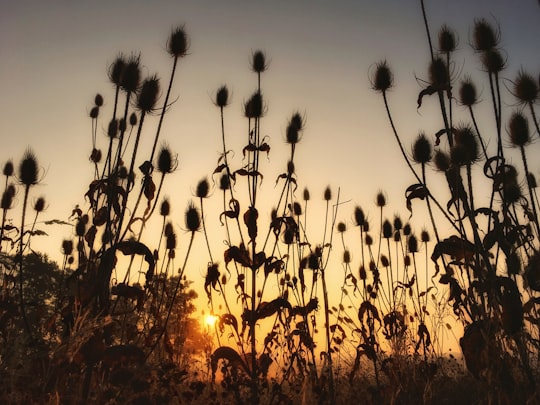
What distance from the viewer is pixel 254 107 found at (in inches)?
219

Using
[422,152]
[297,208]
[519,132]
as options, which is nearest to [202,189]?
[297,208]

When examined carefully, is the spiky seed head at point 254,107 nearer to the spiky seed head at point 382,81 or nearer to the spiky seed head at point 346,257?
the spiky seed head at point 382,81

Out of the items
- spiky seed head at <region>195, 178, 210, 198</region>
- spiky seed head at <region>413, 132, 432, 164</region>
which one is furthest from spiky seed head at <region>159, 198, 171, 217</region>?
spiky seed head at <region>413, 132, 432, 164</region>

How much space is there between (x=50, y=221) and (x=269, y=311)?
2.51 metres

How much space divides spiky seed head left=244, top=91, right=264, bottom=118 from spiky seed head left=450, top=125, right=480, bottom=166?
225 cm

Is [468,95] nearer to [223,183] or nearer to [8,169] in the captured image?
[223,183]

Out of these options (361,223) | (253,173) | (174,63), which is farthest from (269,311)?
(361,223)

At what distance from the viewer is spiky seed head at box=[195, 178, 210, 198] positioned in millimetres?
6570

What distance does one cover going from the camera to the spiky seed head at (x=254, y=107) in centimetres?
557

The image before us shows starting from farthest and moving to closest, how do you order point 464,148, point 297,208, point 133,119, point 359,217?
point 359,217 → point 297,208 → point 133,119 → point 464,148

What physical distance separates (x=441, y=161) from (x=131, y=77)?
346 centimetres

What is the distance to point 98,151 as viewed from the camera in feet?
20.7

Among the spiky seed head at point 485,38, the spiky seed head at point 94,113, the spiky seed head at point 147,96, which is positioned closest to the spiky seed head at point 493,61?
→ the spiky seed head at point 485,38

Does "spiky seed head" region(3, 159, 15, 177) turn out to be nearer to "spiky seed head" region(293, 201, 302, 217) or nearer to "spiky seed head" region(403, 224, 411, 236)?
"spiky seed head" region(293, 201, 302, 217)
